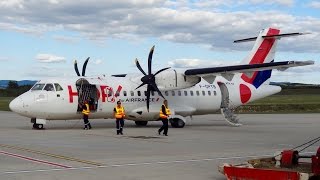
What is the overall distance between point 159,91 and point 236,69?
441 cm

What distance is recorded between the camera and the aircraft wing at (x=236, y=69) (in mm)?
24203

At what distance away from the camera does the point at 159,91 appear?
26953 mm

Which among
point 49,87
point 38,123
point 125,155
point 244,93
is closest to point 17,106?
point 38,123

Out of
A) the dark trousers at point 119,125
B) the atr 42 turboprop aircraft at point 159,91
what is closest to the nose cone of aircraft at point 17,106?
the atr 42 turboprop aircraft at point 159,91

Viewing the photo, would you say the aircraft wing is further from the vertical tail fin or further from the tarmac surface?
the vertical tail fin

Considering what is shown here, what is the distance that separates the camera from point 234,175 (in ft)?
31.6

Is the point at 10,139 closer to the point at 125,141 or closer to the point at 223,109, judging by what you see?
the point at 125,141

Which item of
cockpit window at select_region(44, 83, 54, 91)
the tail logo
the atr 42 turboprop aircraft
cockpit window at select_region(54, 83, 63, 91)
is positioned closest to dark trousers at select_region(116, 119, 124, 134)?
the atr 42 turboprop aircraft

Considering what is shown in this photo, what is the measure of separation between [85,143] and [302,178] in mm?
10976

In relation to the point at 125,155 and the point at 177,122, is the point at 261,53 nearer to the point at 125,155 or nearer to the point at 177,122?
the point at 177,122

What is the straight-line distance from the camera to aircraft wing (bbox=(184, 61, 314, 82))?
2420 centimetres

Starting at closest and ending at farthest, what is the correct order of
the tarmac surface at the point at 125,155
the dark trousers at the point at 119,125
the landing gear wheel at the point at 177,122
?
1. the tarmac surface at the point at 125,155
2. the dark trousers at the point at 119,125
3. the landing gear wheel at the point at 177,122

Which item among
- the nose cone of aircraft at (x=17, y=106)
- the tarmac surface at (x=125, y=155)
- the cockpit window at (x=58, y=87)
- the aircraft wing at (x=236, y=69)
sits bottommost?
the tarmac surface at (x=125, y=155)

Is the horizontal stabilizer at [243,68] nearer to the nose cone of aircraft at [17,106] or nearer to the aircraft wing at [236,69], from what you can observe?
the aircraft wing at [236,69]
